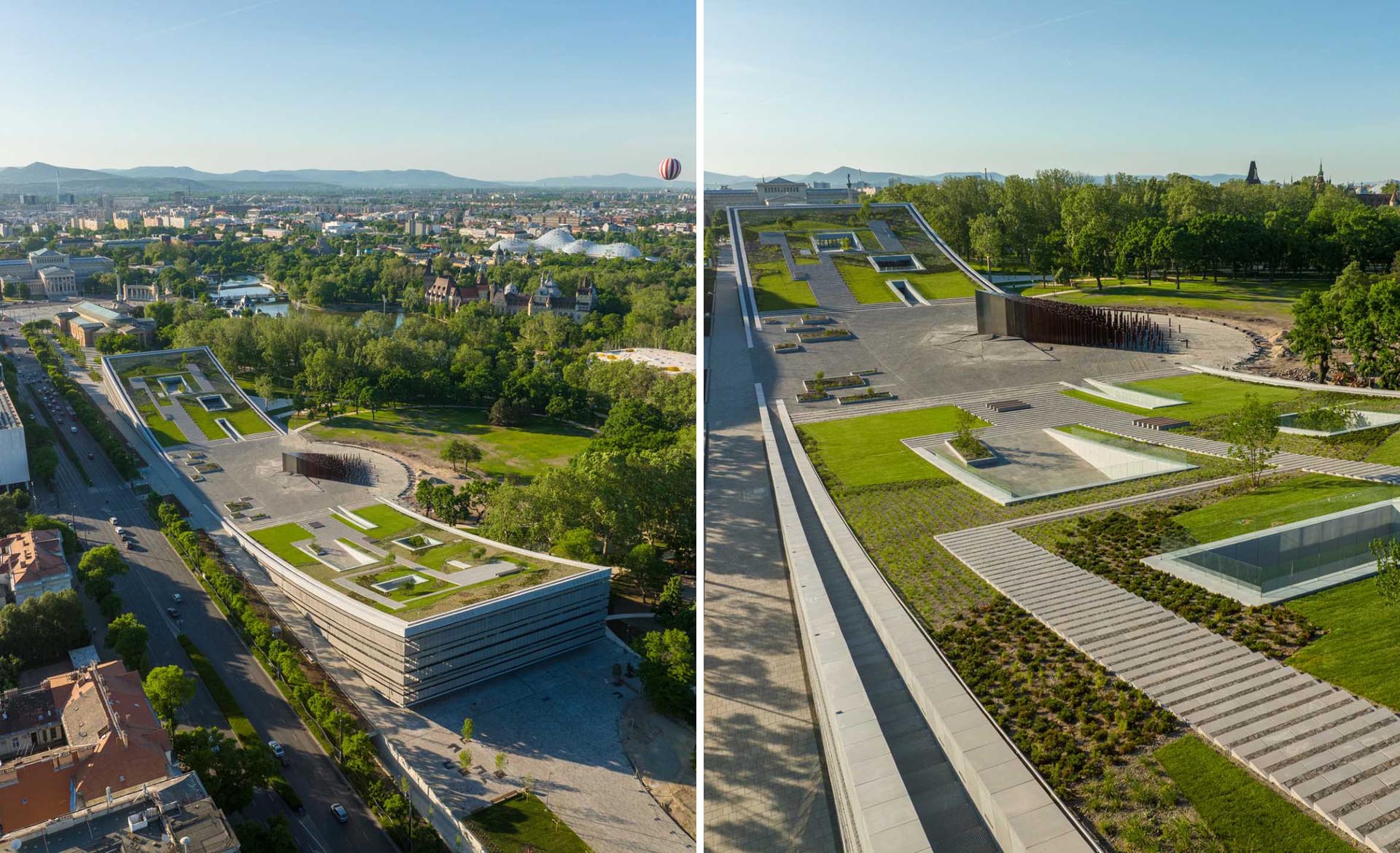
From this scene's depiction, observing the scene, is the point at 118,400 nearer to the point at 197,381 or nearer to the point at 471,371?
the point at 197,381

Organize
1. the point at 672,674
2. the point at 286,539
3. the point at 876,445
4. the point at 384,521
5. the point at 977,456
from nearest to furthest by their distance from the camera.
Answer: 1. the point at 977,456
2. the point at 876,445
3. the point at 672,674
4. the point at 286,539
5. the point at 384,521

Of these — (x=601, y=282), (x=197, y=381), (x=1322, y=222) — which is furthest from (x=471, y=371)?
(x=1322, y=222)

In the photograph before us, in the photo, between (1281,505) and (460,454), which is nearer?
(1281,505)

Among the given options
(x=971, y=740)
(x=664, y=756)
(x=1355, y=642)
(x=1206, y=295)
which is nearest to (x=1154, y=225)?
(x=1206, y=295)

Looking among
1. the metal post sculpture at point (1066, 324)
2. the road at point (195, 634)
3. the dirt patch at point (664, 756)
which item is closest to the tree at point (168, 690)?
the road at point (195, 634)

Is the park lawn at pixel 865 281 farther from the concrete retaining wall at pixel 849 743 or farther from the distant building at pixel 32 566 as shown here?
the distant building at pixel 32 566

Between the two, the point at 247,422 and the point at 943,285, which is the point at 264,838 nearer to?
the point at 247,422

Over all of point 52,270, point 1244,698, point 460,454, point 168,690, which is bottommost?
point 168,690
